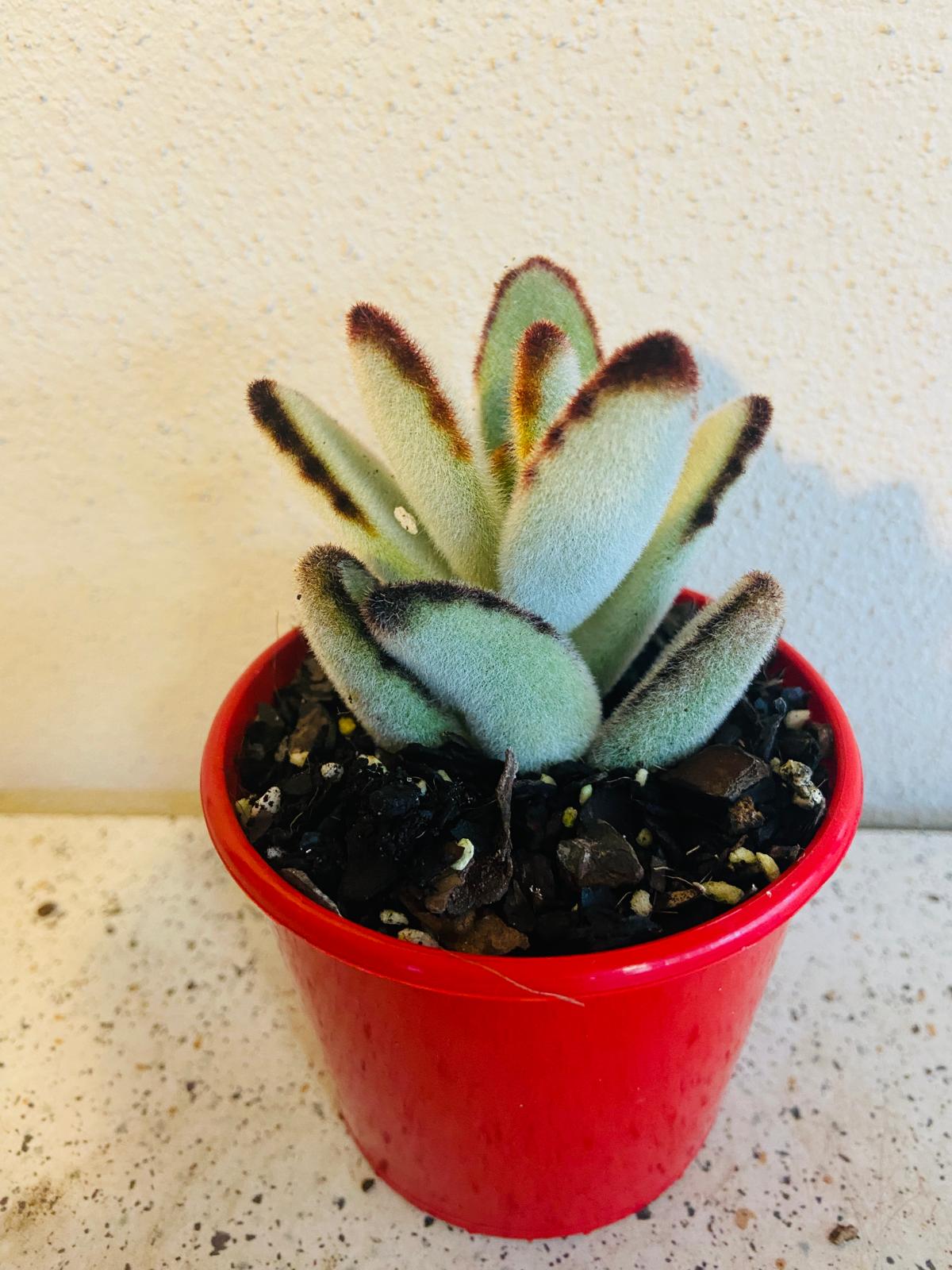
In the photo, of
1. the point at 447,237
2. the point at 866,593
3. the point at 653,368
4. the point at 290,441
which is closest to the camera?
the point at 653,368

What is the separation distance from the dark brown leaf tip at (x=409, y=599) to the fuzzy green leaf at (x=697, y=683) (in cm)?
10

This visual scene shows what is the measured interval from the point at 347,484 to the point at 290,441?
4cm

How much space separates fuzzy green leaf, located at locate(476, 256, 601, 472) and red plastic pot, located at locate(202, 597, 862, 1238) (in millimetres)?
212

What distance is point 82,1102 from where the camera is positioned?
60 centimetres

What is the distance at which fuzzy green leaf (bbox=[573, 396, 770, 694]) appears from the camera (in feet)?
1.46

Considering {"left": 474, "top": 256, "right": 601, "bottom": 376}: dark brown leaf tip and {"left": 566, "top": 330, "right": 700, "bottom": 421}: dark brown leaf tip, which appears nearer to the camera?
{"left": 566, "top": 330, "right": 700, "bottom": 421}: dark brown leaf tip

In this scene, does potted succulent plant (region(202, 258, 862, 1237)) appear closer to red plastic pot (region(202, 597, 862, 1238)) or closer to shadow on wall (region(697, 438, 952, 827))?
Result: red plastic pot (region(202, 597, 862, 1238))


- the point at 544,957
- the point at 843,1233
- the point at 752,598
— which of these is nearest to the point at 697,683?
the point at 752,598

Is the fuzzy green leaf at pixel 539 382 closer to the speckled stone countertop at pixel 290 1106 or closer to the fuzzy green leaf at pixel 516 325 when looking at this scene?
the fuzzy green leaf at pixel 516 325

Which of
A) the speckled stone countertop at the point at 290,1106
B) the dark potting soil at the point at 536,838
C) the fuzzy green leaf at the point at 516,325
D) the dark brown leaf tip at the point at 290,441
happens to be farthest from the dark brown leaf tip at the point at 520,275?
the speckled stone countertop at the point at 290,1106

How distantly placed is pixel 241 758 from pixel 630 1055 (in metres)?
0.26

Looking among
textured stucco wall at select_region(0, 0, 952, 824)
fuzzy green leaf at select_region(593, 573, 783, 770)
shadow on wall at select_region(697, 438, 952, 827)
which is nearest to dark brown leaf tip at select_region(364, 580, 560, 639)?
fuzzy green leaf at select_region(593, 573, 783, 770)

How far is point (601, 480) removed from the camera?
363 millimetres

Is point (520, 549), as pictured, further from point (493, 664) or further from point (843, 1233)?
point (843, 1233)
